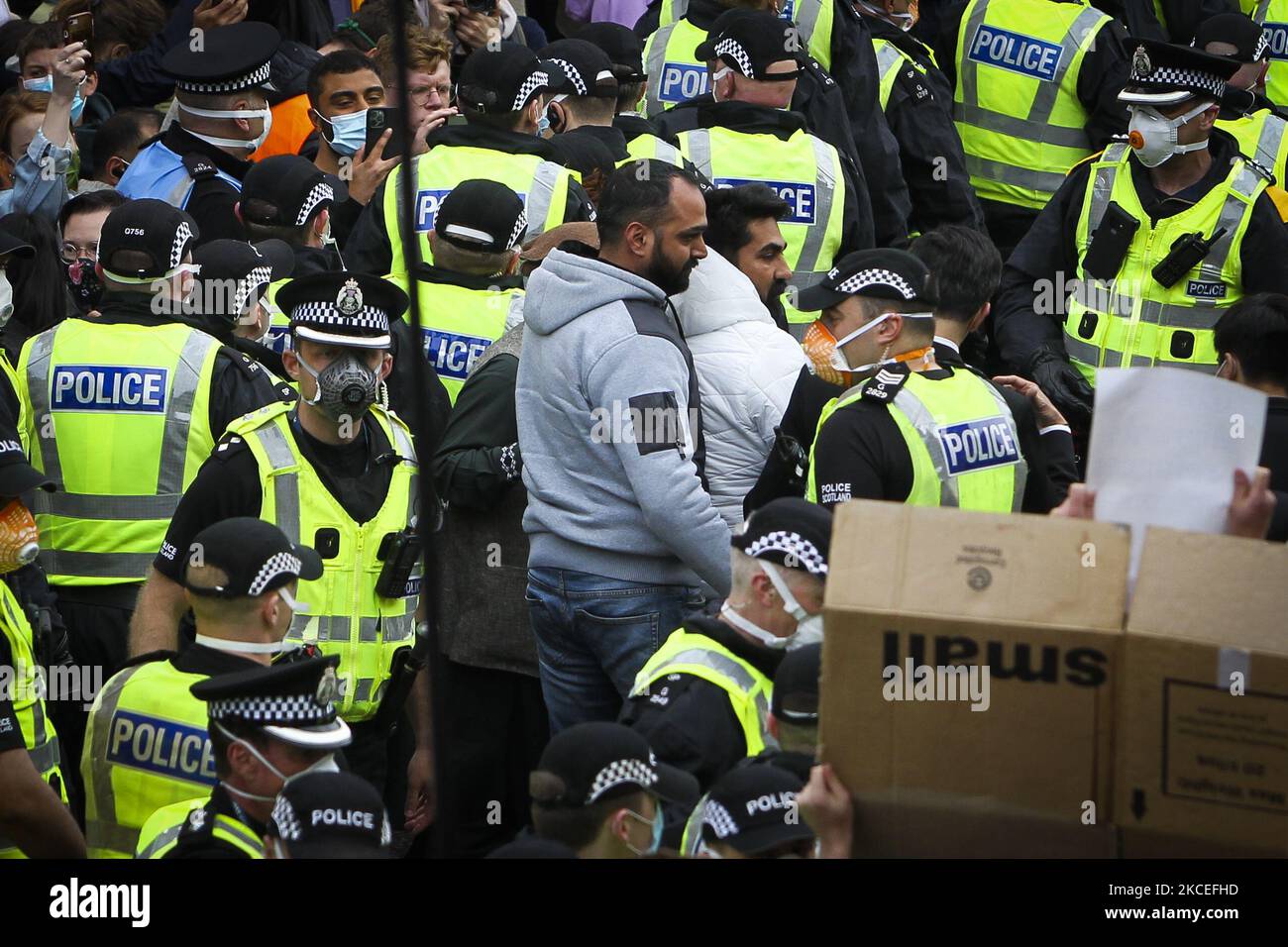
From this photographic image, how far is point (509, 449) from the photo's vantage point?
5.87m

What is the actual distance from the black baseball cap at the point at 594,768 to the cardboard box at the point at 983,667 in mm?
899

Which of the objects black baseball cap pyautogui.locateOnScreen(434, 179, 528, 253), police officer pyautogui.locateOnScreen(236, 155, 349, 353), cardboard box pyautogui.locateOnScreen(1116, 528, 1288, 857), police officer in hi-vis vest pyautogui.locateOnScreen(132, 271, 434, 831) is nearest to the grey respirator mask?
police officer in hi-vis vest pyautogui.locateOnScreen(132, 271, 434, 831)

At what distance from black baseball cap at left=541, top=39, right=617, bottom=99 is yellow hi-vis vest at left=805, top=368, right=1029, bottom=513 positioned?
9.97 feet

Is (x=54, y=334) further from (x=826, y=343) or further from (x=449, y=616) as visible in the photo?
(x=826, y=343)

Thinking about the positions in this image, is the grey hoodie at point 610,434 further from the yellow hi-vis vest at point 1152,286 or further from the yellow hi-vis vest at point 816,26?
the yellow hi-vis vest at point 816,26

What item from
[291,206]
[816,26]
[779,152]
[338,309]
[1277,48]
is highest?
[1277,48]

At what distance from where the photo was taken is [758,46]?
24.4 feet

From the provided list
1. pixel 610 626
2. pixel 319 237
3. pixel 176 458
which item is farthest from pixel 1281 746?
pixel 319 237

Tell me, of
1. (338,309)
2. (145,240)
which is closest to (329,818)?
(338,309)

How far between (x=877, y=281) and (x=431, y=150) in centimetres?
250

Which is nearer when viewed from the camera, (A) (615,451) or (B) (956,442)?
(B) (956,442)

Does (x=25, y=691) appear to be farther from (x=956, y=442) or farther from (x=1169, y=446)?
(x=1169, y=446)

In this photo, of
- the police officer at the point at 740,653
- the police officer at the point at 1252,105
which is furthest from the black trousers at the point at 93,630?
the police officer at the point at 1252,105

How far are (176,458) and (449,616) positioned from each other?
3.33ft
